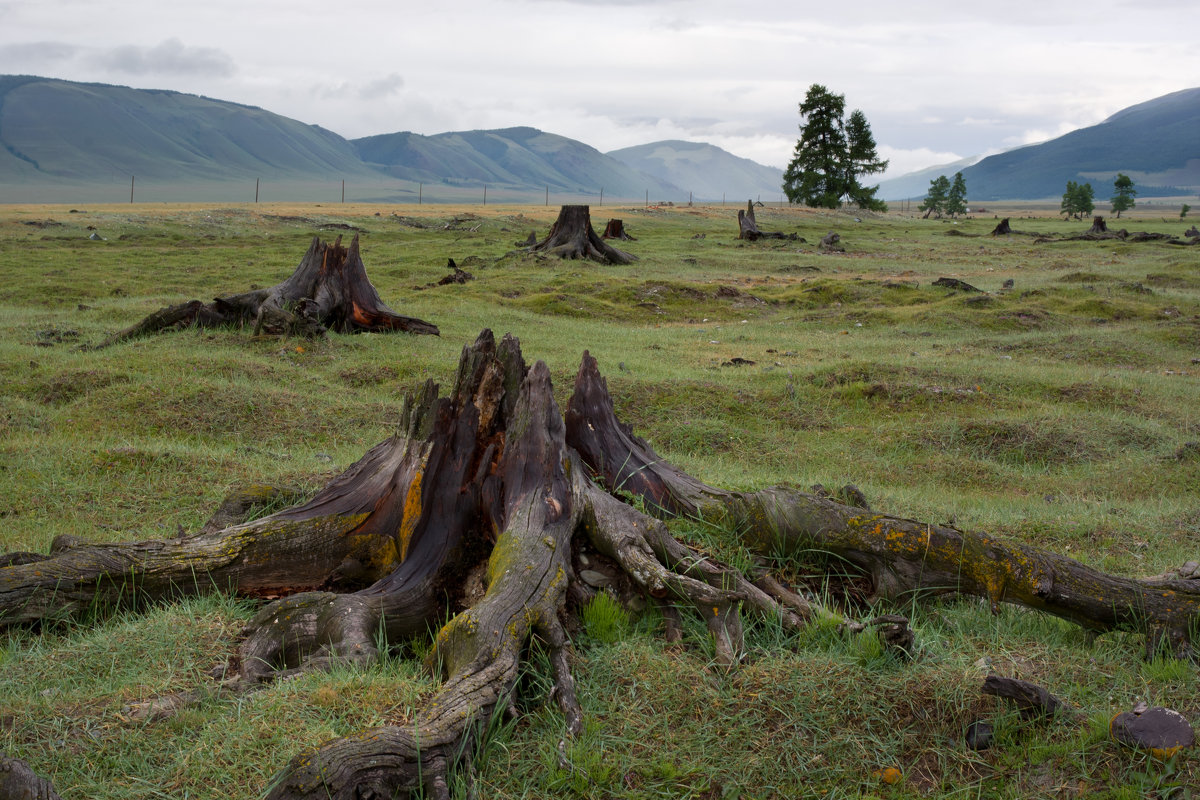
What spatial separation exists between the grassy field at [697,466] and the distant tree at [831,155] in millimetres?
43473

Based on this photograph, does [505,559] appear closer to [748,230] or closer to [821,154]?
[748,230]

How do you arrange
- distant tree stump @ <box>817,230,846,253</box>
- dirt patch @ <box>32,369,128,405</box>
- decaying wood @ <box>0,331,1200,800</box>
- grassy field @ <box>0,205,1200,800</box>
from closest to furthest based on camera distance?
grassy field @ <box>0,205,1200,800</box> < decaying wood @ <box>0,331,1200,800</box> < dirt patch @ <box>32,369,128,405</box> < distant tree stump @ <box>817,230,846,253</box>

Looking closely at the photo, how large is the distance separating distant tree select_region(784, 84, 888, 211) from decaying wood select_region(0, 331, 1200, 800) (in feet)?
227

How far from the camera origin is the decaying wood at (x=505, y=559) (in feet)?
13.5

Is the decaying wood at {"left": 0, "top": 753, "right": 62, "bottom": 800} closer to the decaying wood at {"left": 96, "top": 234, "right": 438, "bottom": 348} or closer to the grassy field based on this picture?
the grassy field

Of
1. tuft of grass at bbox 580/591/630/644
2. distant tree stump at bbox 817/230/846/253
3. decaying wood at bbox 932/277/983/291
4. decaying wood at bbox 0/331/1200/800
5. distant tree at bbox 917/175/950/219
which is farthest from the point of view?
distant tree at bbox 917/175/950/219

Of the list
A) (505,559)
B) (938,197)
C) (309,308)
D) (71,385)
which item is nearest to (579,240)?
(309,308)

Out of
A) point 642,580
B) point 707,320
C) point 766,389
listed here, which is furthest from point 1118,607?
point 707,320

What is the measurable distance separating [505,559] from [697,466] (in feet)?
16.9

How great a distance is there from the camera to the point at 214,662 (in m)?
4.11

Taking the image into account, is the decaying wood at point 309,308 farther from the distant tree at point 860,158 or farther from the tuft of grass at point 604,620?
the distant tree at point 860,158

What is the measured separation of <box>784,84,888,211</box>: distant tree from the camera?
7050 centimetres

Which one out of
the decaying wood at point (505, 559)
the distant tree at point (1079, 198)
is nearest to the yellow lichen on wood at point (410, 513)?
the decaying wood at point (505, 559)

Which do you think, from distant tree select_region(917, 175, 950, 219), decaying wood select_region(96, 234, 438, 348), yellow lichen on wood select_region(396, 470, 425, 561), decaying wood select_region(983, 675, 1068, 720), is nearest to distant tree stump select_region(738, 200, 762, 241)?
decaying wood select_region(96, 234, 438, 348)
